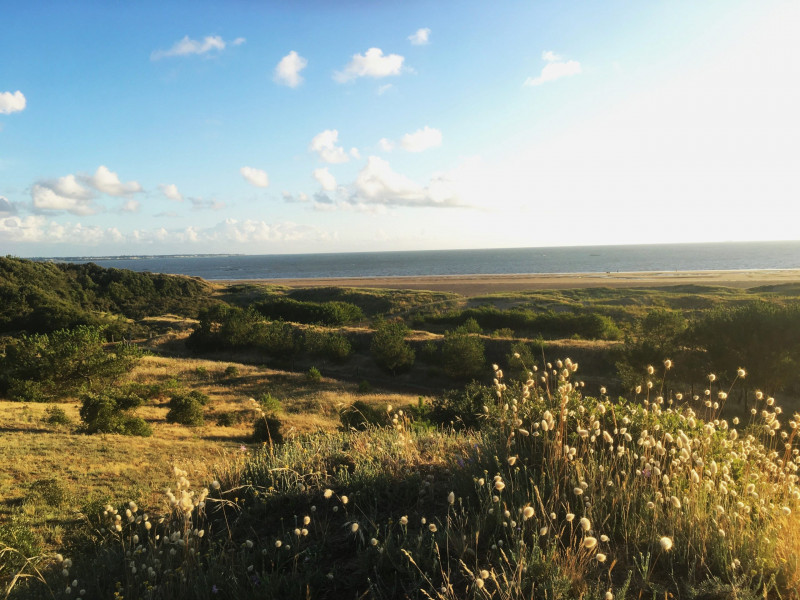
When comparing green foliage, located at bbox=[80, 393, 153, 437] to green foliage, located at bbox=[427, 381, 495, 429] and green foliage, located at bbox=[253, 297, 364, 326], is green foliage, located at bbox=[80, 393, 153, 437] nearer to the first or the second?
green foliage, located at bbox=[427, 381, 495, 429]

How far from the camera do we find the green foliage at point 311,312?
5888 centimetres

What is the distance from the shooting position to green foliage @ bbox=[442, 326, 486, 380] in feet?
112

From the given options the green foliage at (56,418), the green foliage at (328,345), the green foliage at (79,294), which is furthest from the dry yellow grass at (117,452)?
the green foliage at (79,294)

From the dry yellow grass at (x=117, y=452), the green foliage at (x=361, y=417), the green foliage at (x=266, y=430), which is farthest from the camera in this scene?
the green foliage at (x=361, y=417)

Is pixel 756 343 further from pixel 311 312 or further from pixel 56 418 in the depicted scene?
pixel 311 312

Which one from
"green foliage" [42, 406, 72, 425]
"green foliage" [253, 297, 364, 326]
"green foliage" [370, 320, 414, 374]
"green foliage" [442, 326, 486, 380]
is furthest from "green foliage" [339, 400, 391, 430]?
"green foliage" [253, 297, 364, 326]

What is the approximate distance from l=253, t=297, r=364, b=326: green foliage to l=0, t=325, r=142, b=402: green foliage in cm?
3139

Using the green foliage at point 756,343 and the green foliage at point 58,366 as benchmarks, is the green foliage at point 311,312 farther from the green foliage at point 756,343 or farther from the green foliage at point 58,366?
the green foliage at point 756,343

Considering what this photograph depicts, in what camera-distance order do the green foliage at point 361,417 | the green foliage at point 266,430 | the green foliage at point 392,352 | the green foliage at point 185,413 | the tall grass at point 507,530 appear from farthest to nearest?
1. the green foliage at point 392,352
2. the green foliage at point 185,413
3. the green foliage at point 361,417
4. the green foliage at point 266,430
5. the tall grass at point 507,530

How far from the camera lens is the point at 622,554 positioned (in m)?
3.43

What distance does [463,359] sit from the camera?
34.1 metres

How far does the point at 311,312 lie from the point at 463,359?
31.3 metres

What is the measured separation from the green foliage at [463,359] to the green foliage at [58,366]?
2101cm

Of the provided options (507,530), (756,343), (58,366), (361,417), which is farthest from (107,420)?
(756,343)
